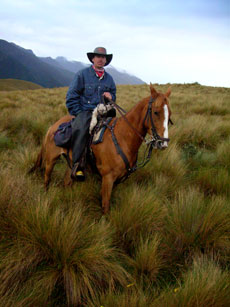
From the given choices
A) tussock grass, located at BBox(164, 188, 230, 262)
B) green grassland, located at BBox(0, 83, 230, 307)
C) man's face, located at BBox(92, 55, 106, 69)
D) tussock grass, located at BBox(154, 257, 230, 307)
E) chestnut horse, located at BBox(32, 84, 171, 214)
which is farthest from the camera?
man's face, located at BBox(92, 55, 106, 69)

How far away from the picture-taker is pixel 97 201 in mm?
3375

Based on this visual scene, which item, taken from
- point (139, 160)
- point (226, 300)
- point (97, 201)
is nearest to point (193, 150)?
point (139, 160)

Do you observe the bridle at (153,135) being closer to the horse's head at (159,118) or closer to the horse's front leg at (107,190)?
the horse's head at (159,118)

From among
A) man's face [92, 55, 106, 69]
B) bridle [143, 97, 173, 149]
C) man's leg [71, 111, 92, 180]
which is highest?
man's face [92, 55, 106, 69]

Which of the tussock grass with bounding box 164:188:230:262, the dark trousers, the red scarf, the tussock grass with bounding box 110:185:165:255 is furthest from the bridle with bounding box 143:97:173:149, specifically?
the red scarf

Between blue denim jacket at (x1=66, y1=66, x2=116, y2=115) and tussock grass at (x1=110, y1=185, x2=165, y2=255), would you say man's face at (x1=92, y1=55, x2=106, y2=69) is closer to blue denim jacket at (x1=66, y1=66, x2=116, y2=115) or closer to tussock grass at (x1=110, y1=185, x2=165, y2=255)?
blue denim jacket at (x1=66, y1=66, x2=116, y2=115)

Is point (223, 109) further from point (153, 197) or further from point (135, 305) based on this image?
point (135, 305)

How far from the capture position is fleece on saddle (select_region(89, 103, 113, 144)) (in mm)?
3240

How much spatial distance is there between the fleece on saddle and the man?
137 mm

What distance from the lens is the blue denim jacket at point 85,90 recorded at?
11.8ft

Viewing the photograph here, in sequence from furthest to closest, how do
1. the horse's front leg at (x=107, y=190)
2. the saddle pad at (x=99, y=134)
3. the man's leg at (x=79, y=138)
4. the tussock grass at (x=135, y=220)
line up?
1. the man's leg at (x=79, y=138)
2. the saddle pad at (x=99, y=134)
3. the horse's front leg at (x=107, y=190)
4. the tussock grass at (x=135, y=220)

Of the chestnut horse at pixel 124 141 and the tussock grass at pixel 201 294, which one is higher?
the chestnut horse at pixel 124 141

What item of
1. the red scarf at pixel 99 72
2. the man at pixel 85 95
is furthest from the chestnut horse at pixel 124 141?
the red scarf at pixel 99 72

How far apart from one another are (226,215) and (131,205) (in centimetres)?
128
